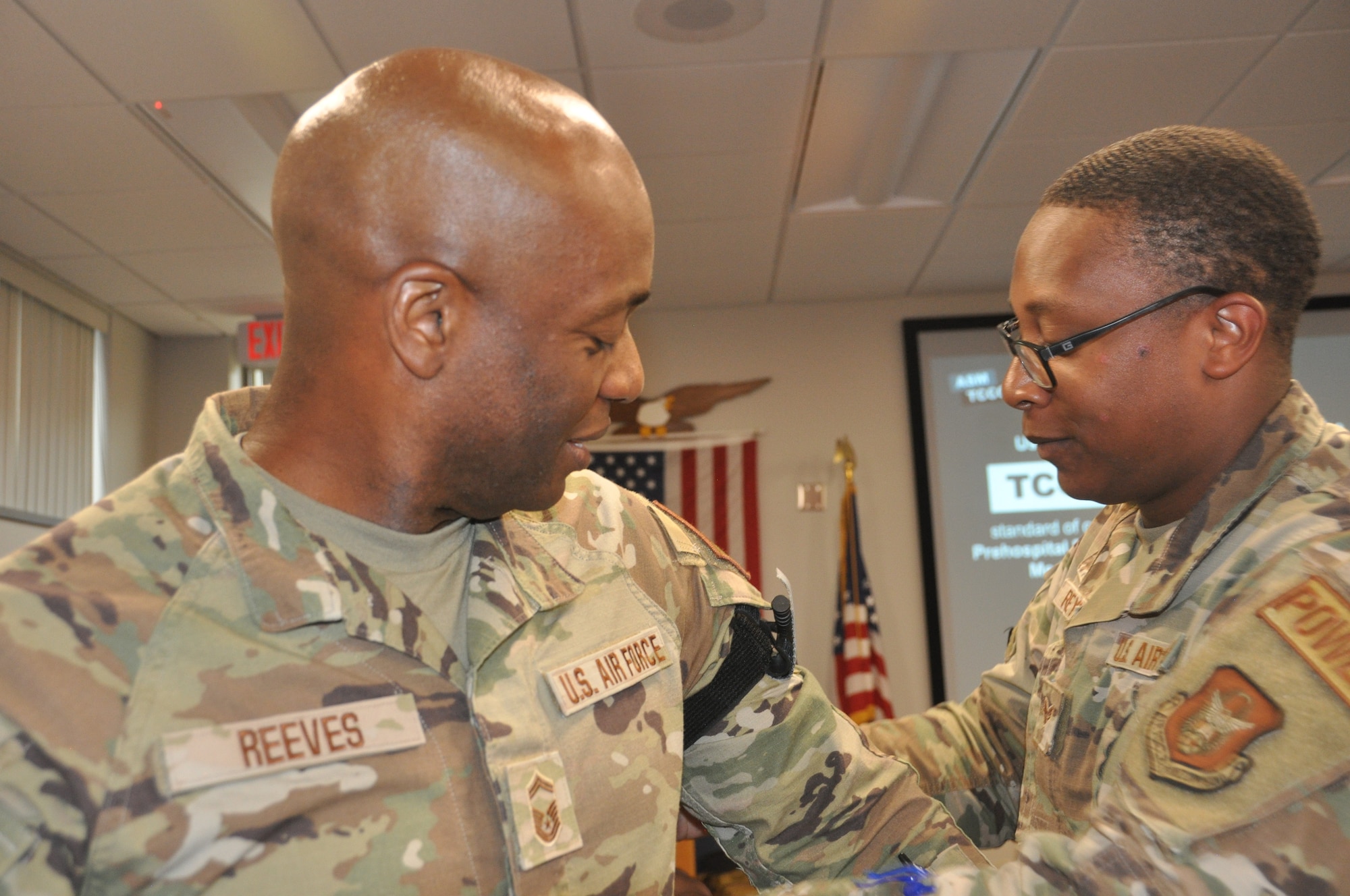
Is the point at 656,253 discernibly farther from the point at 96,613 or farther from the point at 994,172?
the point at 96,613

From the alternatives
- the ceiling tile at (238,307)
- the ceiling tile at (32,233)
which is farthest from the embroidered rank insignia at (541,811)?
the ceiling tile at (238,307)

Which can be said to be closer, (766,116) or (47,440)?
(766,116)

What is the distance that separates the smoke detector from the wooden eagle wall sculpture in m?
2.70

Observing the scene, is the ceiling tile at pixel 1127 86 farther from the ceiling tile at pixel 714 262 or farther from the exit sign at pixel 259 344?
the exit sign at pixel 259 344

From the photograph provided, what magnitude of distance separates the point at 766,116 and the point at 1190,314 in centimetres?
261

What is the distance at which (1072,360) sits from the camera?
1.34 meters

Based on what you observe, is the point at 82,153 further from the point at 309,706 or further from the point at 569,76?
the point at 309,706

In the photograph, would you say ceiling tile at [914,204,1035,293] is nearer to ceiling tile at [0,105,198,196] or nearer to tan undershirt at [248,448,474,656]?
ceiling tile at [0,105,198,196]

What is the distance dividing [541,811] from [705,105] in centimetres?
304

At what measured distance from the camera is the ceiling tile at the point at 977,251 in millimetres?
4668

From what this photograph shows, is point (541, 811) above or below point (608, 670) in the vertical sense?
below

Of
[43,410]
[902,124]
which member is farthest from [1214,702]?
[43,410]

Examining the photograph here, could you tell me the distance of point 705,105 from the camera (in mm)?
3523

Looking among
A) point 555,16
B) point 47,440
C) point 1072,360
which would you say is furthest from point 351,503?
point 47,440
